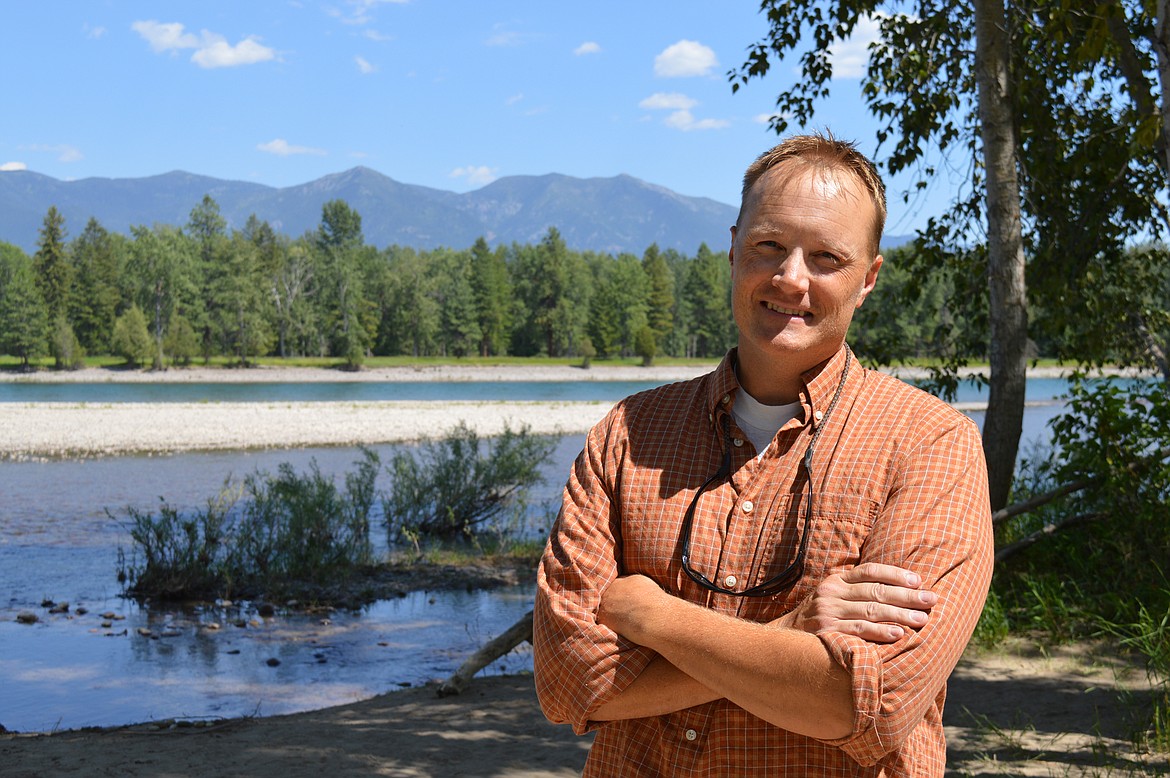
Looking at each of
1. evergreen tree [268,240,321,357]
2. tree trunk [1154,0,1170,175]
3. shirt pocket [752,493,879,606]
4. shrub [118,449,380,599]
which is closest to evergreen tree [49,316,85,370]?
evergreen tree [268,240,321,357]

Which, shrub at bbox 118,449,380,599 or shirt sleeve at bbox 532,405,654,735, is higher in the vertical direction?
shirt sleeve at bbox 532,405,654,735

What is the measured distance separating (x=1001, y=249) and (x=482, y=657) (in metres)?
4.68

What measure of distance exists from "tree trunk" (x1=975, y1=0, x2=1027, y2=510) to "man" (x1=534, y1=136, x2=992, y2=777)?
5557 mm

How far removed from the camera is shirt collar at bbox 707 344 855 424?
2.00 meters

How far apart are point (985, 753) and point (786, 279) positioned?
4253 mm

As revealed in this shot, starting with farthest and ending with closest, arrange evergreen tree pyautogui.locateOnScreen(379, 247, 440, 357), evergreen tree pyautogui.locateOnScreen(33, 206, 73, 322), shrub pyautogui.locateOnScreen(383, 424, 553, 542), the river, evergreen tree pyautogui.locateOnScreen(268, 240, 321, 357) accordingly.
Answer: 1. evergreen tree pyautogui.locateOnScreen(379, 247, 440, 357)
2. evergreen tree pyautogui.locateOnScreen(268, 240, 321, 357)
3. evergreen tree pyautogui.locateOnScreen(33, 206, 73, 322)
4. shrub pyautogui.locateOnScreen(383, 424, 553, 542)
5. the river

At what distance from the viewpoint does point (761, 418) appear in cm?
208

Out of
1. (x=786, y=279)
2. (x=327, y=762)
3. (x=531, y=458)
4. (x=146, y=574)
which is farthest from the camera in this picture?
(x=531, y=458)

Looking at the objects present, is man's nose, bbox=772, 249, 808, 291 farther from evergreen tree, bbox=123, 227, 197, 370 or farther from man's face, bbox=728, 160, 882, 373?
evergreen tree, bbox=123, 227, 197, 370

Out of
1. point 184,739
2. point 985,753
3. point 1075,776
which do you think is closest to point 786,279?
point 1075,776

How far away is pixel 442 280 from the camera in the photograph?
94312 mm

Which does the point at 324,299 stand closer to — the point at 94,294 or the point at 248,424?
the point at 94,294

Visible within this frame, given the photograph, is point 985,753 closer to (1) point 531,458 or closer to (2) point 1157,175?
(2) point 1157,175

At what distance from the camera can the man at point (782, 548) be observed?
5.74 feet
